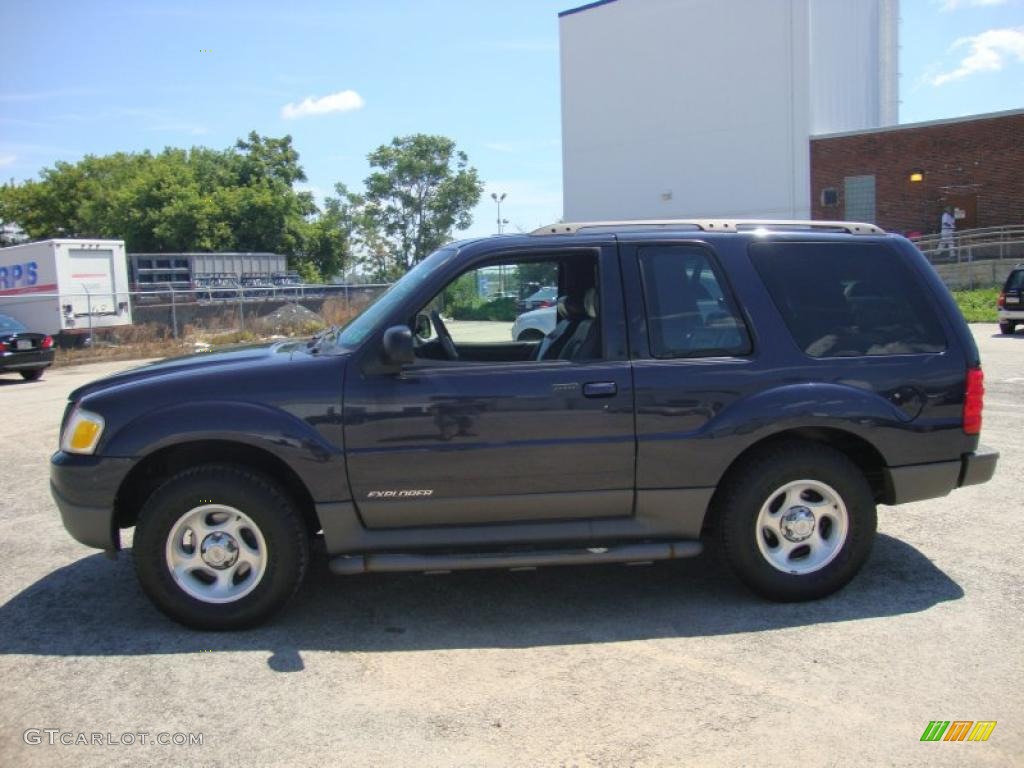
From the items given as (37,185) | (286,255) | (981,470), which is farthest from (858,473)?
A: (37,185)

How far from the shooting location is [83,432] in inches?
170

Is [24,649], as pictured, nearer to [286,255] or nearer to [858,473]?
[858,473]

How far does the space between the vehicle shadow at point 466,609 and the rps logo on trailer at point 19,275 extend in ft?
70.4

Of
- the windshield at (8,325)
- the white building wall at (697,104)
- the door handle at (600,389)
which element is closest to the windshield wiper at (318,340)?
the door handle at (600,389)

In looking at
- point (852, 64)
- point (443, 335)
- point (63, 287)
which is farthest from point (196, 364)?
point (852, 64)

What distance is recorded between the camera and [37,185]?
5741cm

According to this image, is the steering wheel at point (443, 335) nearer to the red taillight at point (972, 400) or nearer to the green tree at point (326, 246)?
the red taillight at point (972, 400)

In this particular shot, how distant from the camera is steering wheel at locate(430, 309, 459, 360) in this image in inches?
191

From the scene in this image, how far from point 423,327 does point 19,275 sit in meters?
23.6

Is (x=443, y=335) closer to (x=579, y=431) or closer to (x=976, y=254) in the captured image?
(x=579, y=431)

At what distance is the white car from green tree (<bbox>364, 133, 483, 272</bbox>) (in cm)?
4748

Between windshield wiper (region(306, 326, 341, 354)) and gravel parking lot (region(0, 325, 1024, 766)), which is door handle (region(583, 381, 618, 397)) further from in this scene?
windshield wiper (region(306, 326, 341, 354))

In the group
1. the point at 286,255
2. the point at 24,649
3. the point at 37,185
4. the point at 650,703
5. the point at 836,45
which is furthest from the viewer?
the point at 37,185

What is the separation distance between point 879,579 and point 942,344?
4.50ft
